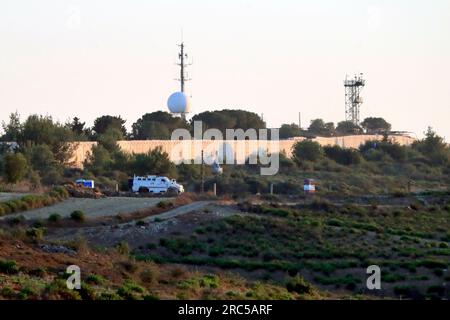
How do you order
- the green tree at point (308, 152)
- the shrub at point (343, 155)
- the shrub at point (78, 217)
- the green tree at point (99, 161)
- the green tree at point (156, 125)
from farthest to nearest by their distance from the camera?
the green tree at point (156, 125) → the shrub at point (343, 155) → the green tree at point (308, 152) → the green tree at point (99, 161) → the shrub at point (78, 217)

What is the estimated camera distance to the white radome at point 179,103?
98500mm

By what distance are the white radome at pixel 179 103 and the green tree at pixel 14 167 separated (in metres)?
35.3

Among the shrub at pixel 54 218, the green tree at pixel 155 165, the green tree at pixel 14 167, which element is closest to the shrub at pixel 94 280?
the shrub at pixel 54 218

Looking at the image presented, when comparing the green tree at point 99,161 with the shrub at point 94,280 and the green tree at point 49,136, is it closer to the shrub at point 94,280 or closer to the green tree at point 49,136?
the green tree at point 49,136

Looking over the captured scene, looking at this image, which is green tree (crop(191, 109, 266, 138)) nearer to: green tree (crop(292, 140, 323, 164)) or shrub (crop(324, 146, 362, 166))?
shrub (crop(324, 146, 362, 166))

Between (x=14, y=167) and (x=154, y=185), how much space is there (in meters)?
8.53

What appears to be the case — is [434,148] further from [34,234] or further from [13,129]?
[34,234]

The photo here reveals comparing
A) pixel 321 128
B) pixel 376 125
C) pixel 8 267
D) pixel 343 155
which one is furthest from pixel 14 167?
pixel 376 125

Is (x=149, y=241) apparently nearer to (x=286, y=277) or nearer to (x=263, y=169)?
(x=286, y=277)

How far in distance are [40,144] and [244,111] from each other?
A: 5146 cm

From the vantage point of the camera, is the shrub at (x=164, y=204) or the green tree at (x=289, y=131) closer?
the shrub at (x=164, y=204)

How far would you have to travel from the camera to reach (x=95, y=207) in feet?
164

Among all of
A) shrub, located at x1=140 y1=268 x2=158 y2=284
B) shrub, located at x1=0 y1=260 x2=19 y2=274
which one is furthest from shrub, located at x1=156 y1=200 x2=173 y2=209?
shrub, located at x1=0 y1=260 x2=19 y2=274
